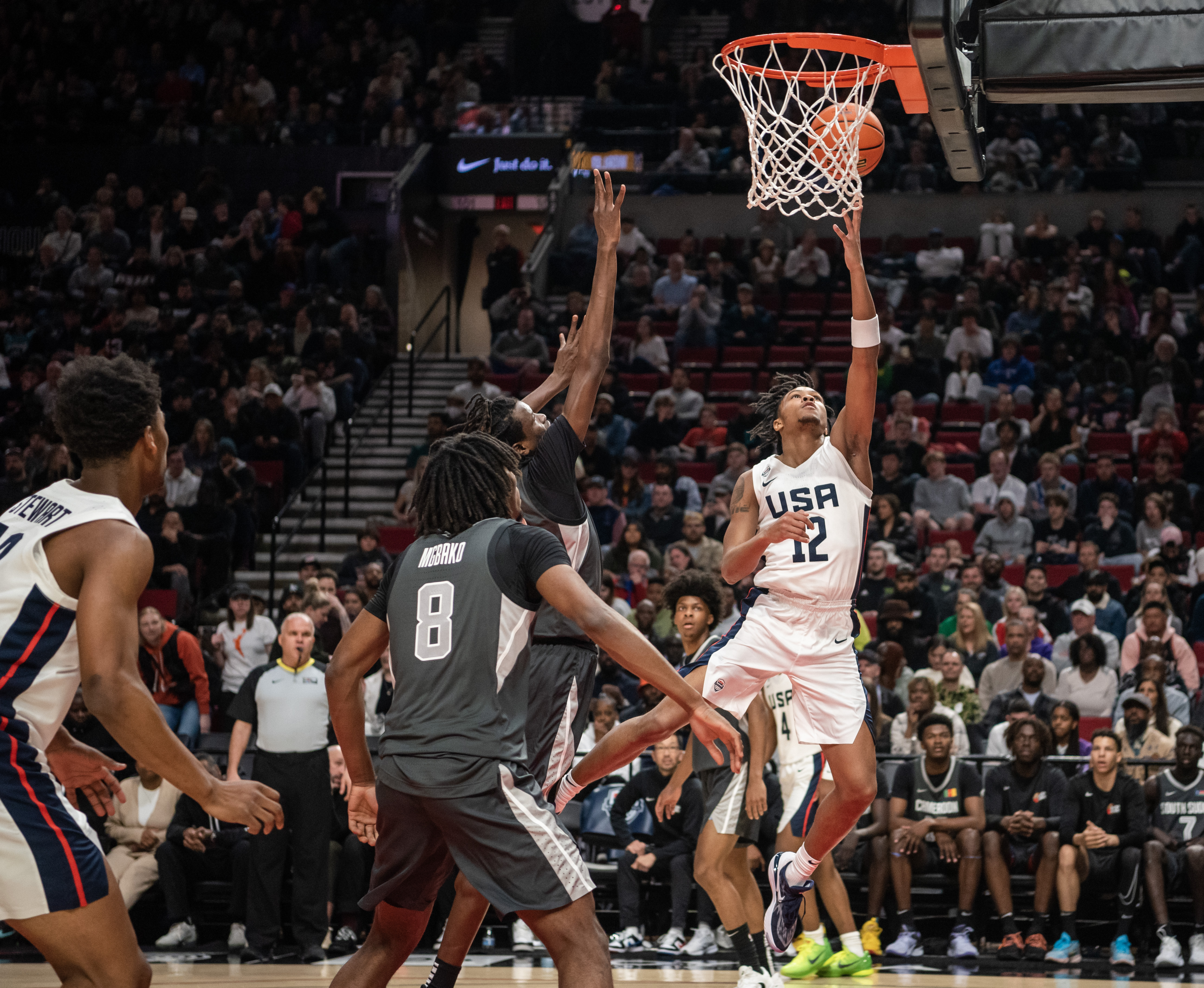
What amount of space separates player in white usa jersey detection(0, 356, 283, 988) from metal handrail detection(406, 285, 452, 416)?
13.6 m

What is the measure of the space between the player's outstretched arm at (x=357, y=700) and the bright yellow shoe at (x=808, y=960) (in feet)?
13.1

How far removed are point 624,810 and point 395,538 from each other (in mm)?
5203

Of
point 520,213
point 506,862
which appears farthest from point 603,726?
point 520,213

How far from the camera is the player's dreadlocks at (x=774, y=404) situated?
652 cm

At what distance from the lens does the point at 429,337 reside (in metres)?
21.0

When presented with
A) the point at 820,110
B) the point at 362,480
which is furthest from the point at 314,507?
the point at 820,110

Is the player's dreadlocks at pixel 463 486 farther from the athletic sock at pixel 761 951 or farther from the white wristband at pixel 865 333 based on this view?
the athletic sock at pixel 761 951

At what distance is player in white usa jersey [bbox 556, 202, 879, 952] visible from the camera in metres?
5.92

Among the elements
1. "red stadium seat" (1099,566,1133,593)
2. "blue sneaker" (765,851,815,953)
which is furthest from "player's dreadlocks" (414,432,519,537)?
"red stadium seat" (1099,566,1133,593)

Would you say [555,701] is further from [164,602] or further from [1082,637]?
[164,602]

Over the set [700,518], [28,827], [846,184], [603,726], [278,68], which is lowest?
[603,726]

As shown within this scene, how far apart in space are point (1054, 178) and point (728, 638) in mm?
14299

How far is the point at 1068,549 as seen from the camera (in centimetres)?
1254

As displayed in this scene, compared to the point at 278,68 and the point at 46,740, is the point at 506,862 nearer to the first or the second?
the point at 46,740
